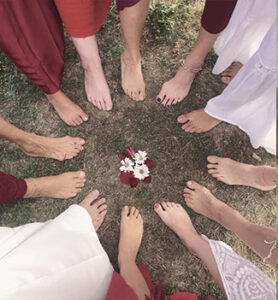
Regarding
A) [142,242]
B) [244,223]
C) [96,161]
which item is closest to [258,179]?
[244,223]

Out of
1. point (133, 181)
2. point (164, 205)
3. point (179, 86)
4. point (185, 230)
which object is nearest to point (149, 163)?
point (133, 181)

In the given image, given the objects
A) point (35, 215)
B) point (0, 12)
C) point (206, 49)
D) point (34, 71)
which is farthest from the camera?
point (35, 215)

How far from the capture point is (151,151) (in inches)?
89.1

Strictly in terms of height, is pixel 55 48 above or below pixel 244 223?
above

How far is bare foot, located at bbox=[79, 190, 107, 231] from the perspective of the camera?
2.11m

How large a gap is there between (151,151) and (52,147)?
758 mm

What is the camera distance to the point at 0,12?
1.48m

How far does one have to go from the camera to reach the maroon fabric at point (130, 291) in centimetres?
153

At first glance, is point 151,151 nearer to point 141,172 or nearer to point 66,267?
point 141,172

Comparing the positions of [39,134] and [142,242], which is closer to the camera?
[142,242]

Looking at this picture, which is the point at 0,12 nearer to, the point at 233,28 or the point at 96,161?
the point at 96,161

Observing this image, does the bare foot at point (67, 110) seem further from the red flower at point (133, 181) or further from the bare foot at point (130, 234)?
the bare foot at point (130, 234)

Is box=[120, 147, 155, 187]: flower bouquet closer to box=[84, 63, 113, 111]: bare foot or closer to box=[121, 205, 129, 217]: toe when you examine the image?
box=[121, 205, 129, 217]: toe

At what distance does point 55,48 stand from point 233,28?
1.15 m
